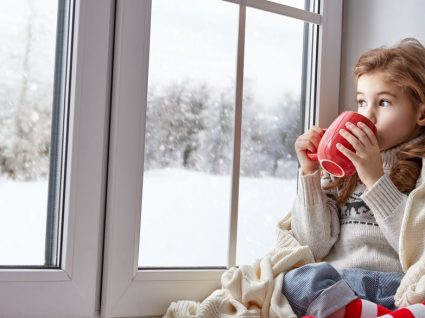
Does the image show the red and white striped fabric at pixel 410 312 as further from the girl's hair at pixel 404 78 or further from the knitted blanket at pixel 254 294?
the girl's hair at pixel 404 78

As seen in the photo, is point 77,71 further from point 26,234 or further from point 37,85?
point 26,234

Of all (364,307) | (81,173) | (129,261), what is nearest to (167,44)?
(81,173)

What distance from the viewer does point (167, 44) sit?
1.44 meters

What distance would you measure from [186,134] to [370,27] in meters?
0.58

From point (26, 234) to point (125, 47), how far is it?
44 centimetres

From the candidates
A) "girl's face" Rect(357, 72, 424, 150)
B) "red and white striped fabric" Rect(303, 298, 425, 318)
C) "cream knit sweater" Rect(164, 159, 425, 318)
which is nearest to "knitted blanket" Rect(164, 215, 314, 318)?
"cream knit sweater" Rect(164, 159, 425, 318)

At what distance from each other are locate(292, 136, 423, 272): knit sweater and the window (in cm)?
14

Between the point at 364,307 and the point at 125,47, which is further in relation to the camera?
the point at 125,47

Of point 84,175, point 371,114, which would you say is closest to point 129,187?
point 84,175

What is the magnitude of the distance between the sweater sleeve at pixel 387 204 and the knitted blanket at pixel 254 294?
17 centimetres

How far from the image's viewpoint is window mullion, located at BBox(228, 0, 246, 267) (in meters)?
1.49

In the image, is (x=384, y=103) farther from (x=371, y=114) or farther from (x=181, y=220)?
(x=181, y=220)

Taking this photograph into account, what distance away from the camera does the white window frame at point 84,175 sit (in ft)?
4.23

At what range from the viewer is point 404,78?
1.42 m
